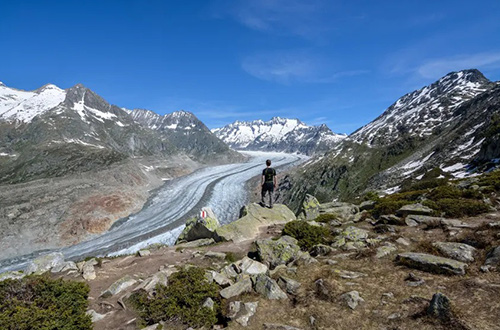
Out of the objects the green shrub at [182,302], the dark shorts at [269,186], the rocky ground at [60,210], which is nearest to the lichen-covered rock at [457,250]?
the green shrub at [182,302]

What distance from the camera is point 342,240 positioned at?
44.1ft

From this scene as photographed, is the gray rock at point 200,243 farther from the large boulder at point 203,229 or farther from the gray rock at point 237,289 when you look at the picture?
the gray rock at point 237,289

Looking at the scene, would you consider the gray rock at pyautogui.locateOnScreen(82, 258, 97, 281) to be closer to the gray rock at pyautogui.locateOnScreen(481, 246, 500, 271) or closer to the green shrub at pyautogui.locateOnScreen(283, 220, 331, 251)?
the green shrub at pyautogui.locateOnScreen(283, 220, 331, 251)

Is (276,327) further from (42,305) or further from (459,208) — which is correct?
(459,208)

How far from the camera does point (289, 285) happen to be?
374 inches

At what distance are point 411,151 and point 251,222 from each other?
85.7 m

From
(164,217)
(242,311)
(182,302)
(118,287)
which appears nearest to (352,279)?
(242,311)

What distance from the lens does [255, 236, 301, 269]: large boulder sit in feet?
40.3

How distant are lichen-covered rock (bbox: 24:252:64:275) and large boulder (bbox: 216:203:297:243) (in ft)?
35.3

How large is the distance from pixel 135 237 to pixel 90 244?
33.1 feet

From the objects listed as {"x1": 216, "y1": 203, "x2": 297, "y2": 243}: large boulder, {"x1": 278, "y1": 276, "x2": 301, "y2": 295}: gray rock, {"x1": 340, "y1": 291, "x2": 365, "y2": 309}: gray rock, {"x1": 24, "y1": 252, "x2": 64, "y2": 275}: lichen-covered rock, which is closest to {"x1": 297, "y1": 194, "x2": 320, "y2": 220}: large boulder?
{"x1": 216, "y1": 203, "x2": 297, "y2": 243}: large boulder

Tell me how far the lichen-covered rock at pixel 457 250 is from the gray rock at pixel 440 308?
3.97 metres

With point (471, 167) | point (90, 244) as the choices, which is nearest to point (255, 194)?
point (90, 244)

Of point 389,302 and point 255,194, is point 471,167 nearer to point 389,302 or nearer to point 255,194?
point 389,302
